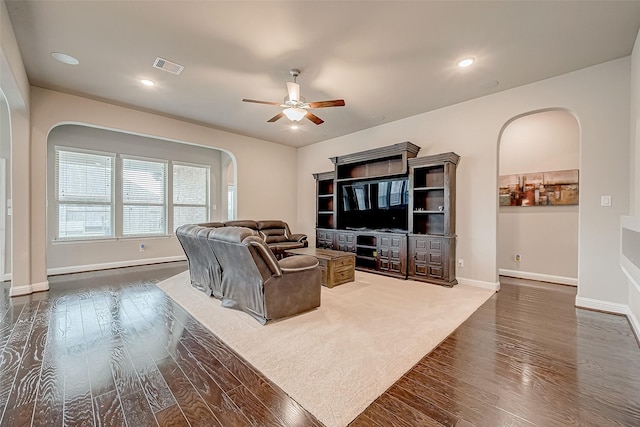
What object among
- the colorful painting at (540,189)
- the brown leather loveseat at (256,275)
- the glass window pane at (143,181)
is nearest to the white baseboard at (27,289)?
the glass window pane at (143,181)

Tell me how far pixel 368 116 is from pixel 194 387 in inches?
188

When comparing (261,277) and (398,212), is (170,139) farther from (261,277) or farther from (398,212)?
(398,212)

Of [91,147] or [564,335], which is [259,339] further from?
[91,147]

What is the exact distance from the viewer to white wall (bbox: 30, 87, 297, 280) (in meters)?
3.96

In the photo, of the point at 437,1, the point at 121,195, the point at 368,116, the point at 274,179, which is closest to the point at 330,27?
the point at 437,1

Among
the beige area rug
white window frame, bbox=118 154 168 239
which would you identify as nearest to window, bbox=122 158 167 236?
white window frame, bbox=118 154 168 239

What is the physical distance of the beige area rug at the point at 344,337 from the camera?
1.77m

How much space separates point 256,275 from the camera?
9.11 feet

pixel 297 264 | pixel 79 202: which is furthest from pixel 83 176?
pixel 297 264

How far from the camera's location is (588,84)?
3373mm

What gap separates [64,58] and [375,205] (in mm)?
5049

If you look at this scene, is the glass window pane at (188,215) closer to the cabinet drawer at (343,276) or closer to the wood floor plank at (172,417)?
the cabinet drawer at (343,276)

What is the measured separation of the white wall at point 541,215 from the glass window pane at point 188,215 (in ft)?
22.5

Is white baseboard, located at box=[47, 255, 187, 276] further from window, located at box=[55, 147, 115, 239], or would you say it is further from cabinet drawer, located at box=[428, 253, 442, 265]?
cabinet drawer, located at box=[428, 253, 442, 265]
